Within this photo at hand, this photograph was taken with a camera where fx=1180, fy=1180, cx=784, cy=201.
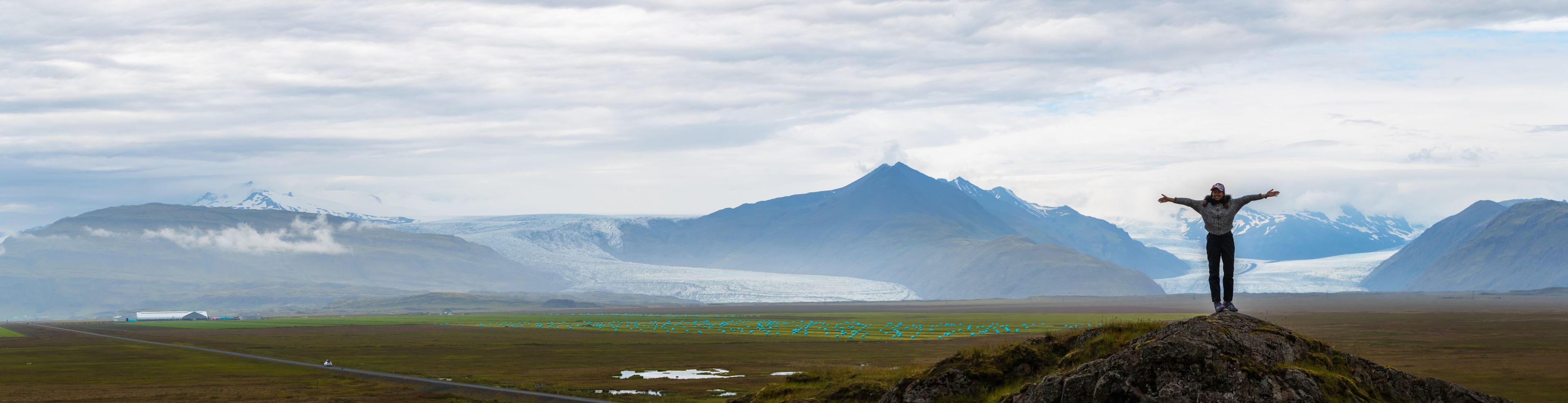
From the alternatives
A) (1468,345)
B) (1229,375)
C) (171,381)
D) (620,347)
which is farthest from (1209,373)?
(620,347)

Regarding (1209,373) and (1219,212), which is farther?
(1219,212)

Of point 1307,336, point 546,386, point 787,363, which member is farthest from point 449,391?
point 1307,336

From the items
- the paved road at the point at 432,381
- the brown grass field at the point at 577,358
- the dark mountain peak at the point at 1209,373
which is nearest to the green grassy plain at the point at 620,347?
the brown grass field at the point at 577,358

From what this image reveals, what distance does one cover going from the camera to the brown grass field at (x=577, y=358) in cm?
6644

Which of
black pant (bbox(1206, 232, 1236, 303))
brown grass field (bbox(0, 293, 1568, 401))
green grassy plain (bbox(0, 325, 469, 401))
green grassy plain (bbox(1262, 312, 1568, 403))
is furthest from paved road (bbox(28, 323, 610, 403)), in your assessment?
black pant (bbox(1206, 232, 1236, 303))

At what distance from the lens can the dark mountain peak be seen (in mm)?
22125

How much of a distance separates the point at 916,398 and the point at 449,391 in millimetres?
44275

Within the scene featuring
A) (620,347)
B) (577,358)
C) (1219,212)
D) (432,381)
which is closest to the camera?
(1219,212)

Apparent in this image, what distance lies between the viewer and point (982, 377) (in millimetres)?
27953

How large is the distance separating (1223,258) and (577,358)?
3148 inches

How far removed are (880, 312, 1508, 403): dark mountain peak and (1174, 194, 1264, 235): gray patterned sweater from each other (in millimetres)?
1884

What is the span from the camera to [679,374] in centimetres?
8019

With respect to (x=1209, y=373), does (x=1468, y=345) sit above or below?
below

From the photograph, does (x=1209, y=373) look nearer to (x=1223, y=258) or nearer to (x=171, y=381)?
(x=1223, y=258)
